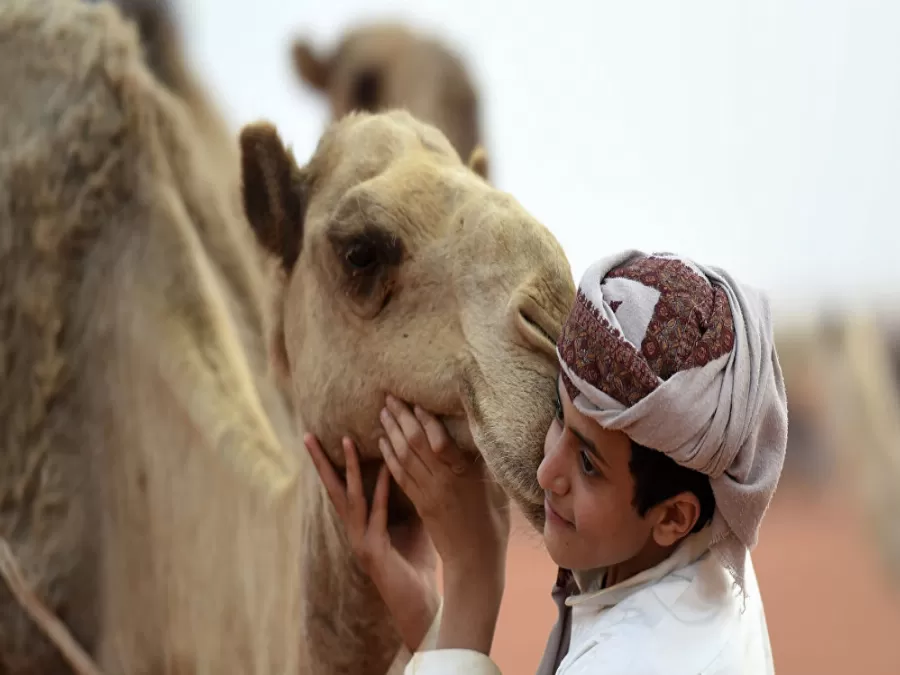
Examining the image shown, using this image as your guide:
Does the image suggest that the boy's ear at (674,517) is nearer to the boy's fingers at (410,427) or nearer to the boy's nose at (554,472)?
the boy's nose at (554,472)

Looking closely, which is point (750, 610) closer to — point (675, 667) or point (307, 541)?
point (675, 667)

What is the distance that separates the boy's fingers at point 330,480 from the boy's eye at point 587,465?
0.36 metres

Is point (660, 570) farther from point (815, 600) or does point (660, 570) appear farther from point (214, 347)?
point (815, 600)

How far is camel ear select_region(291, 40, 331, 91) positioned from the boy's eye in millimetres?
2993

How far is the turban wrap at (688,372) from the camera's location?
845 millimetres

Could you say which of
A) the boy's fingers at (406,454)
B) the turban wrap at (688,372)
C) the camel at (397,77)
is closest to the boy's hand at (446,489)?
the boy's fingers at (406,454)

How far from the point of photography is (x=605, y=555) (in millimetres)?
935

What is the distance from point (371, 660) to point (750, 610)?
1.49 ft

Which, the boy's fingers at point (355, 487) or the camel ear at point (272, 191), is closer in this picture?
the boy's fingers at point (355, 487)

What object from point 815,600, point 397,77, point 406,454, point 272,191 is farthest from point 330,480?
point 815,600

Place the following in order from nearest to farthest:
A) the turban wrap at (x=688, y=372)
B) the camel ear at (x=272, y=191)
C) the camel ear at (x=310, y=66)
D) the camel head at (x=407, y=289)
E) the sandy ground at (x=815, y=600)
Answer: the turban wrap at (x=688, y=372), the camel head at (x=407, y=289), the camel ear at (x=272, y=191), the sandy ground at (x=815, y=600), the camel ear at (x=310, y=66)

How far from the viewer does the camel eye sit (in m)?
1.14

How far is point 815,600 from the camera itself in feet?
18.0

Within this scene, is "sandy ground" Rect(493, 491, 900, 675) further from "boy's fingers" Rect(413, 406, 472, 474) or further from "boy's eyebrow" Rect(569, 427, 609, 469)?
"boy's eyebrow" Rect(569, 427, 609, 469)
